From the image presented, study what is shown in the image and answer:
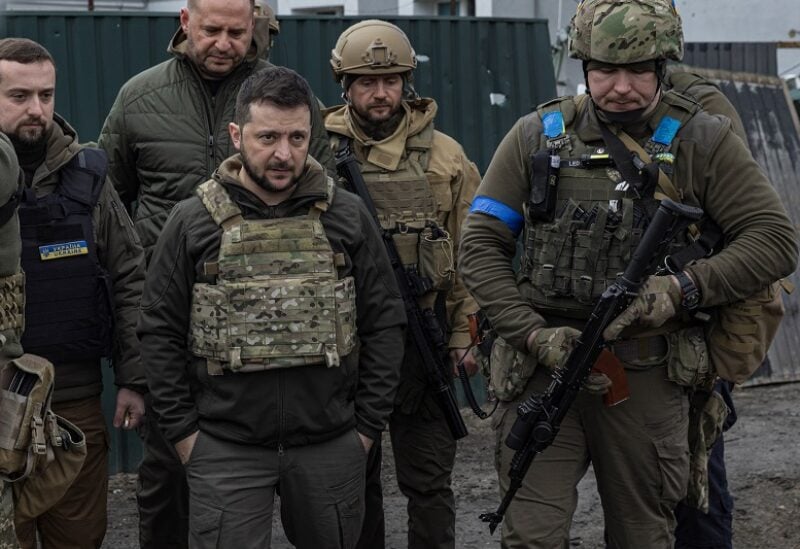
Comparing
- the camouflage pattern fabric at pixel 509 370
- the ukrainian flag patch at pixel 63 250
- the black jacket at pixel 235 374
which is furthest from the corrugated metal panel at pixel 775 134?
the ukrainian flag patch at pixel 63 250

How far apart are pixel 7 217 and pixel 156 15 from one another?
12.1 feet

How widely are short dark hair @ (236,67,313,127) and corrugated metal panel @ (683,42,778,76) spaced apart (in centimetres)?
652

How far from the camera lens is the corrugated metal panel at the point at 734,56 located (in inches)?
397

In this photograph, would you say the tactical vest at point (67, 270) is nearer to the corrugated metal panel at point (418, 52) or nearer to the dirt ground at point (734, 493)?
the dirt ground at point (734, 493)

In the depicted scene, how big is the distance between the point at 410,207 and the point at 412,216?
1.5 inches

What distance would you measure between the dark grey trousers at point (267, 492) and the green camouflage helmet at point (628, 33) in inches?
59.5

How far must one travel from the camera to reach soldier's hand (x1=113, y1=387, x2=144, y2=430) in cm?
470

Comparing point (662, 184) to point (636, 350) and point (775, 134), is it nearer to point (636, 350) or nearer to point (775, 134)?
point (636, 350)

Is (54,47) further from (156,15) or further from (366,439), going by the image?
(366,439)

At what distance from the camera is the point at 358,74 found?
5.33m

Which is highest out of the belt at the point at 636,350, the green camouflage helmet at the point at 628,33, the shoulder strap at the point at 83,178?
the green camouflage helmet at the point at 628,33

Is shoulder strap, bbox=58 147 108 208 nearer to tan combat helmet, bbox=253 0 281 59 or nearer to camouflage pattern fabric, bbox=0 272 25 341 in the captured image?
camouflage pattern fabric, bbox=0 272 25 341

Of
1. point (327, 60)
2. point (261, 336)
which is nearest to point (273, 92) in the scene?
point (261, 336)

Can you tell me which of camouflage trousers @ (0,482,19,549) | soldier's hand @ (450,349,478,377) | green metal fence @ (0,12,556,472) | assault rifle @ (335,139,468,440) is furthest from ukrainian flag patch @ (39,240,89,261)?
green metal fence @ (0,12,556,472)
